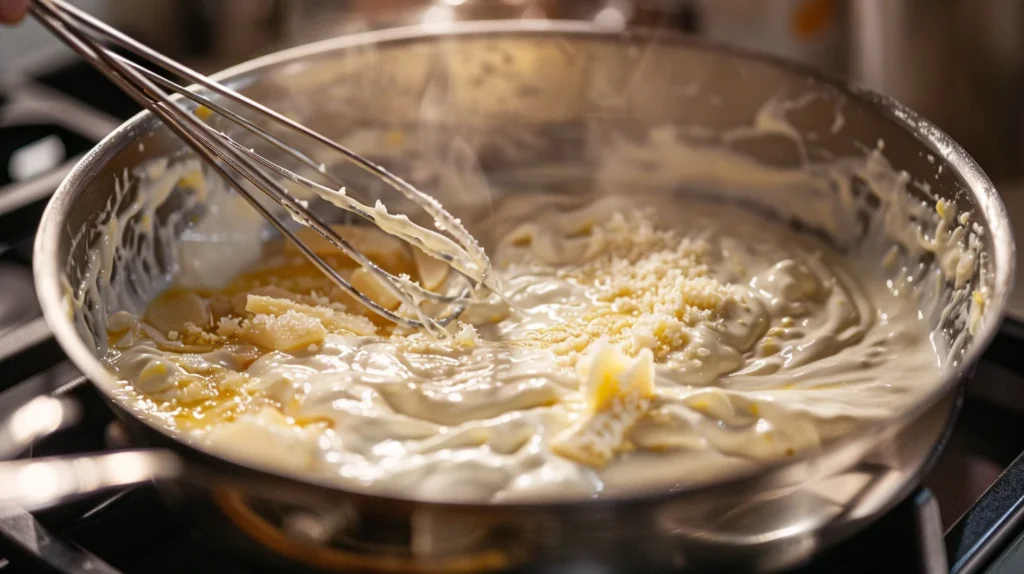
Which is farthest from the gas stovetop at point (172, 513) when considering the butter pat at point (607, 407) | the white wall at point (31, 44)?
the white wall at point (31, 44)

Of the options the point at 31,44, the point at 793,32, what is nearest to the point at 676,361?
the point at 793,32

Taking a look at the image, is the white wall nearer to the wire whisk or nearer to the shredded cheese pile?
the wire whisk

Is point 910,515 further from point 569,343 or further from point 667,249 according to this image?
point 667,249

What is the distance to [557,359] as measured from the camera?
2.81 ft

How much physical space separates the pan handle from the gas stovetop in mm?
115

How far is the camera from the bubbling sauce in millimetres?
694

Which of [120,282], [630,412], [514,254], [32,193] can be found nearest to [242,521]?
[630,412]

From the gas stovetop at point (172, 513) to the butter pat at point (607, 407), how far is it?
0.17m

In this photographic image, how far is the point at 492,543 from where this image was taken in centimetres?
55

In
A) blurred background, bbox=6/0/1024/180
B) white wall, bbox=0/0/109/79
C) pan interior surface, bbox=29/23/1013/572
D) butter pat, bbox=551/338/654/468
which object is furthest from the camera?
white wall, bbox=0/0/109/79

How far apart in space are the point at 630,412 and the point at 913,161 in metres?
0.46

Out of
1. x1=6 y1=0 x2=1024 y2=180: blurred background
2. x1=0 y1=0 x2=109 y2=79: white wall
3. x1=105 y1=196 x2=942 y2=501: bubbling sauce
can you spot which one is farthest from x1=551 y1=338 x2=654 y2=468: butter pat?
x1=0 y1=0 x2=109 y2=79: white wall

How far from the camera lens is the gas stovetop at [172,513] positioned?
0.68m

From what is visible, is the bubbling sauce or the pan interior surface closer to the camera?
the bubbling sauce
